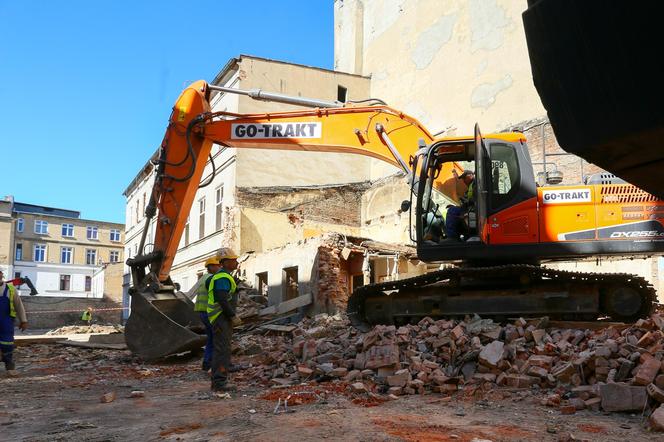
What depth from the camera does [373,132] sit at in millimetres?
9797

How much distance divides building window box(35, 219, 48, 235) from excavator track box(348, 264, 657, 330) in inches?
2554

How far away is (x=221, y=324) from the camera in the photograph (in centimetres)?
691

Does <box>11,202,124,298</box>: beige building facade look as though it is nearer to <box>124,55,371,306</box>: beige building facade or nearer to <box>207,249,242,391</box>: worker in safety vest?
<box>124,55,371,306</box>: beige building facade

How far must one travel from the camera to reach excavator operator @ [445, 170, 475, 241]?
8445mm

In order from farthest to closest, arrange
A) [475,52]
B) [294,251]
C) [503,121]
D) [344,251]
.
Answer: [475,52], [503,121], [294,251], [344,251]

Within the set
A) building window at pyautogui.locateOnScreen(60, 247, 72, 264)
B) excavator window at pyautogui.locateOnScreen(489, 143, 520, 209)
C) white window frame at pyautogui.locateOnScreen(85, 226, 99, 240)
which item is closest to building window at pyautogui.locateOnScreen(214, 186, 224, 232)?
excavator window at pyautogui.locateOnScreen(489, 143, 520, 209)

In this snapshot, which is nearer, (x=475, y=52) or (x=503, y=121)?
(x=503, y=121)

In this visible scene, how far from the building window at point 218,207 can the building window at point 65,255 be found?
4839cm

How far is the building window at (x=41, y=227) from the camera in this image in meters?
65.5

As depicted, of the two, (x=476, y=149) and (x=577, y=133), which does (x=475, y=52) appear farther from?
(x=577, y=133)

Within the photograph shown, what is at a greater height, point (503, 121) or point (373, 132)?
point (503, 121)

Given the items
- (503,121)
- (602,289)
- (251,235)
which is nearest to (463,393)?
(602,289)

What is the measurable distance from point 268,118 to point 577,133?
8.88 meters

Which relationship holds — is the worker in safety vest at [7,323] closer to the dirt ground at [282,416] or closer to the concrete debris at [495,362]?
the dirt ground at [282,416]
